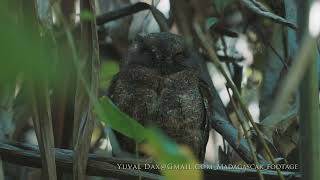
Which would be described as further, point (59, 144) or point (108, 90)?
point (108, 90)

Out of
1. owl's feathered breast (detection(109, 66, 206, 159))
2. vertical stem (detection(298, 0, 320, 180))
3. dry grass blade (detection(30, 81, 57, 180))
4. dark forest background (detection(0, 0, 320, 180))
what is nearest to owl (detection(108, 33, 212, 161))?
owl's feathered breast (detection(109, 66, 206, 159))

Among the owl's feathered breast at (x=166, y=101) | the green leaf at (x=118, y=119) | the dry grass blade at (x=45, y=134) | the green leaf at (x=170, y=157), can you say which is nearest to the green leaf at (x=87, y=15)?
the dry grass blade at (x=45, y=134)

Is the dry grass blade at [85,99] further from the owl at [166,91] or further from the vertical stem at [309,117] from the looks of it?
the owl at [166,91]

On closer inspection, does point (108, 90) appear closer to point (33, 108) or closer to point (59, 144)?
point (59, 144)

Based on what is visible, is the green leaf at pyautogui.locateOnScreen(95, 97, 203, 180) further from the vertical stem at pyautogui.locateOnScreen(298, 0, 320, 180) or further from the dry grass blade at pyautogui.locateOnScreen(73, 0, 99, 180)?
the dry grass blade at pyautogui.locateOnScreen(73, 0, 99, 180)

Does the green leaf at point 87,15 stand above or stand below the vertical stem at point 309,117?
above

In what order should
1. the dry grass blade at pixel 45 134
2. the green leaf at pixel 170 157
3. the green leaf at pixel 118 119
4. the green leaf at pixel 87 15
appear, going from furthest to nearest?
the dry grass blade at pixel 45 134, the green leaf at pixel 87 15, the green leaf at pixel 118 119, the green leaf at pixel 170 157

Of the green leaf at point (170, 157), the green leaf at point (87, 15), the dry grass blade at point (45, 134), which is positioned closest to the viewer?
the green leaf at point (170, 157)

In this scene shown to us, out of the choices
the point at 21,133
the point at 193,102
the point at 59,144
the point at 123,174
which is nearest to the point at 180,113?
the point at 193,102

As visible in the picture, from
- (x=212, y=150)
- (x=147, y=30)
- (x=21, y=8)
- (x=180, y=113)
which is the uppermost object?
(x=147, y=30)
